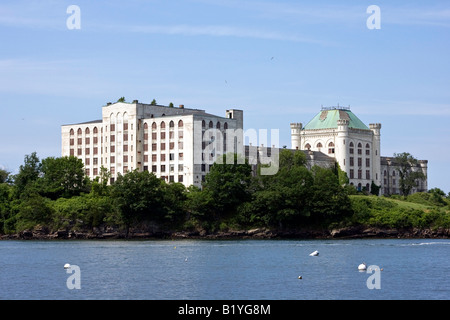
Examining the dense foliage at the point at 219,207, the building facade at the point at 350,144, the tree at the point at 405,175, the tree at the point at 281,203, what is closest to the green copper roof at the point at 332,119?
the building facade at the point at 350,144

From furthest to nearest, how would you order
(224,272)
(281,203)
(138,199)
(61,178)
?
(61,178) < (138,199) < (281,203) < (224,272)

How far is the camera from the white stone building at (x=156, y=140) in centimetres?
15888

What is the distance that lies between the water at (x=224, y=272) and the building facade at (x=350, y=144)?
7655cm

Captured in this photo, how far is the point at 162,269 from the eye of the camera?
3034 inches

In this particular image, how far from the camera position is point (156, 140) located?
16362cm

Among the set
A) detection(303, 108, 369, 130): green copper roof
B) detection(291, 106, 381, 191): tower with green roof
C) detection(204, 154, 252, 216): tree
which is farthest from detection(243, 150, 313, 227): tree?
detection(303, 108, 369, 130): green copper roof

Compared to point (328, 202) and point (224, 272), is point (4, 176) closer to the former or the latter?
point (328, 202)

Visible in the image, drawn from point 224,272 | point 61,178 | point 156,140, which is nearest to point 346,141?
point 156,140

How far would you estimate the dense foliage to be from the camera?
445 ft

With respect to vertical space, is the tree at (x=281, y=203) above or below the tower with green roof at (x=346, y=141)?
below

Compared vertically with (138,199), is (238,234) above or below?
below

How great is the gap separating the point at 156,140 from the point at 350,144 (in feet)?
150

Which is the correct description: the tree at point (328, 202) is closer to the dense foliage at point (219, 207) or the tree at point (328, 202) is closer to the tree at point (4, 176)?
the dense foliage at point (219, 207)

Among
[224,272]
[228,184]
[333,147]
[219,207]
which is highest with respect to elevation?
[333,147]
